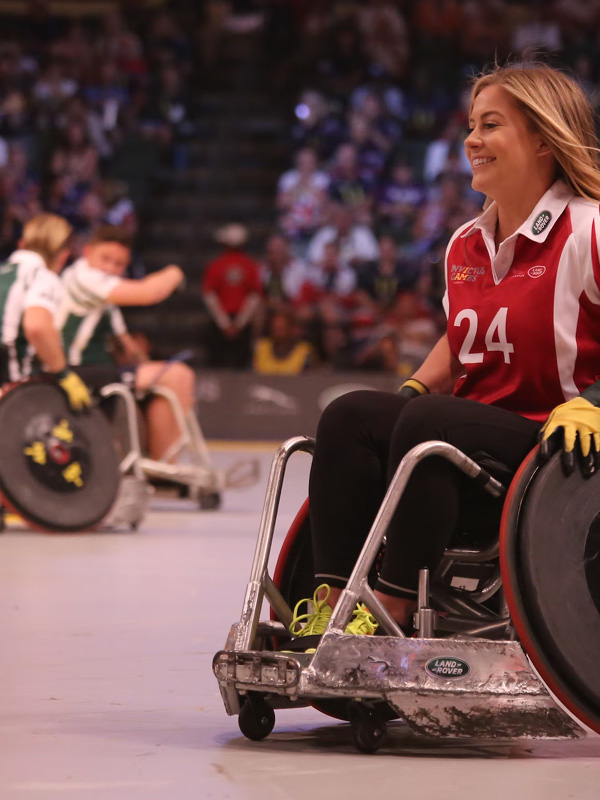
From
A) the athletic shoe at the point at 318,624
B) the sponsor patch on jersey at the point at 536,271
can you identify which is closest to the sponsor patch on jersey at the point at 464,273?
the sponsor patch on jersey at the point at 536,271

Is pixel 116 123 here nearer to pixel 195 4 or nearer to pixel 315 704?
pixel 195 4

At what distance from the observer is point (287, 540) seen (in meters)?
3.14

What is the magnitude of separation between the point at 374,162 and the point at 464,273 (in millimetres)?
12086

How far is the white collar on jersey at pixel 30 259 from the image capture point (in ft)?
23.0

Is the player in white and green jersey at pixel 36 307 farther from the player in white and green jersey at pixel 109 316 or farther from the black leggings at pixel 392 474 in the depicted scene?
the black leggings at pixel 392 474

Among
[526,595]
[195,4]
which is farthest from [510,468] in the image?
[195,4]

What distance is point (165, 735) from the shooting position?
2902 millimetres

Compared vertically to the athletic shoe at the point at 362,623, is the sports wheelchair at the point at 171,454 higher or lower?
lower

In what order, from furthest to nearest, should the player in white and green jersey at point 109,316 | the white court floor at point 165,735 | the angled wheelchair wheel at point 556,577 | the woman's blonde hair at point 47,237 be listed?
the player in white and green jersey at point 109,316 → the woman's blonde hair at point 47,237 → the angled wheelchair wheel at point 556,577 → the white court floor at point 165,735

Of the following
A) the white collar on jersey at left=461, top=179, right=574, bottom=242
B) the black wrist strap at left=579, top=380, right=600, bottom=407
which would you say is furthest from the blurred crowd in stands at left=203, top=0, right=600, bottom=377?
the black wrist strap at left=579, top=380, right=600, bottom=407

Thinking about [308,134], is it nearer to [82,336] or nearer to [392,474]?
[82,336]

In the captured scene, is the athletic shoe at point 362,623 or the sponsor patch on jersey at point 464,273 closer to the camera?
the athletic shoe at point 362,623

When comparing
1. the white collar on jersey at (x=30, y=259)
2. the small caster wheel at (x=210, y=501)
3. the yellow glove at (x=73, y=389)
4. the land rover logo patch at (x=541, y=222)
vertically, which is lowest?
the small caster wheel at (x=210, y=501)

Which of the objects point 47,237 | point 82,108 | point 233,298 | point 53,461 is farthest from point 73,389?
point 82,108
